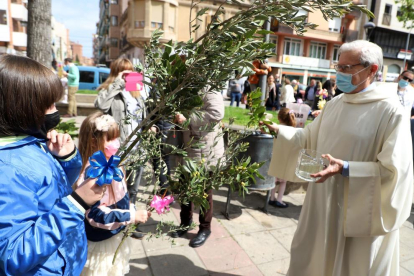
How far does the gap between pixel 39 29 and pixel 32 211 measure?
3.34m

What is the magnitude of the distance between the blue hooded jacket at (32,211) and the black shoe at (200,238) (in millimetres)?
2079

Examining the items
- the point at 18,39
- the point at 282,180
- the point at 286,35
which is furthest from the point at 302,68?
the point at 18,39

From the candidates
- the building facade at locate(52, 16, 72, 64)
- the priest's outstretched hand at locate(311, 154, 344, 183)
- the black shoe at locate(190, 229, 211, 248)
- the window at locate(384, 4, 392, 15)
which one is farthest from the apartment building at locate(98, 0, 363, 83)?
the building facade at locate(52, 16, 72, 64)

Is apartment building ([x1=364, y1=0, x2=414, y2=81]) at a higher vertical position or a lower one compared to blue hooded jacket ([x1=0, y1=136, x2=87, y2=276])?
higher

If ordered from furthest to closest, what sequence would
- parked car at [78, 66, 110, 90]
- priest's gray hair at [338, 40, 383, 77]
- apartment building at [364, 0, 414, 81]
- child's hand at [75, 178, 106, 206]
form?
apartment building at [364, 0, 414, 81], parked car at [78, 66, 110, 90], priest's gray hair at [338, 40, 383, 77], child's hand at [75, 178, 106, 206]

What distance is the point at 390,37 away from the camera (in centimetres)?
3509

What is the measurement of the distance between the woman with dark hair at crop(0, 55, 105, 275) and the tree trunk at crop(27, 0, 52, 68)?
294 cm

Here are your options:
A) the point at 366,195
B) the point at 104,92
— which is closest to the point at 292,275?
the point at 366,195

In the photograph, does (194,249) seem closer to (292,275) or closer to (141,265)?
(141,265)

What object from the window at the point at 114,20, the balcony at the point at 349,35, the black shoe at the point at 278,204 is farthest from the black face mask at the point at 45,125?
the window at the point at 114,20

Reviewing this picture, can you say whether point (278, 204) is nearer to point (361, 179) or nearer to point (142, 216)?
point (361, 179)

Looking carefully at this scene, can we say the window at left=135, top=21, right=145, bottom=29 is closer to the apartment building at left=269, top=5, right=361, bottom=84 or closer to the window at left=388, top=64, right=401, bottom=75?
the apartment building at left=269, top=5, right=361, bottom=84

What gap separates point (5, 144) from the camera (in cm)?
108

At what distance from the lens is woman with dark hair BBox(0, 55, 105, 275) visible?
1.02 metres
